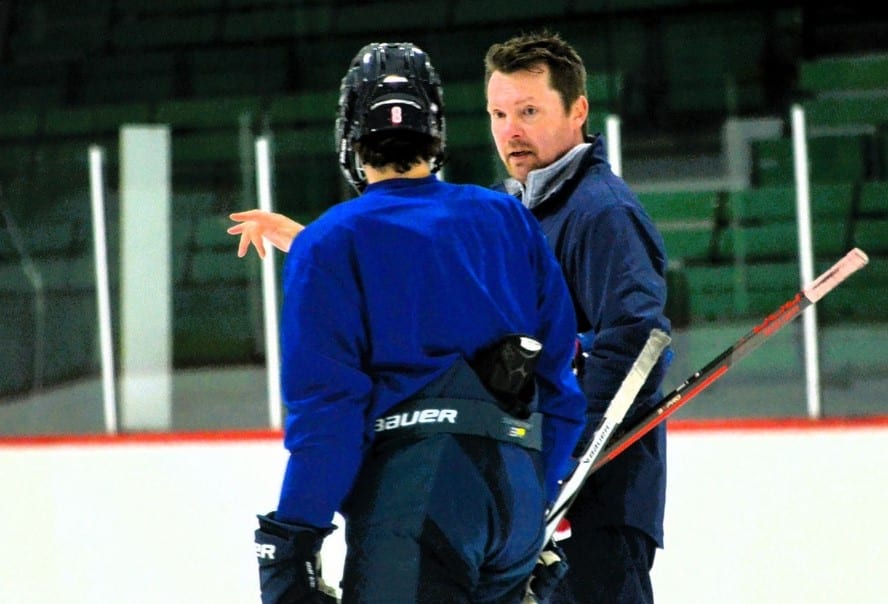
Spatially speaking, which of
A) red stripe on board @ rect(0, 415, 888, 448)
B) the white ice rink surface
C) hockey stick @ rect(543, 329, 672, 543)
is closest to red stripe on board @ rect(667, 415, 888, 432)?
red stripe on board @ rect(0, 415, 888, 448)

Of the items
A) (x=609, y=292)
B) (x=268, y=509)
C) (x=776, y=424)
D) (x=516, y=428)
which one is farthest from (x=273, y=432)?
(x=516, y=428)

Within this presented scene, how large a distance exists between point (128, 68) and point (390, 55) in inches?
173

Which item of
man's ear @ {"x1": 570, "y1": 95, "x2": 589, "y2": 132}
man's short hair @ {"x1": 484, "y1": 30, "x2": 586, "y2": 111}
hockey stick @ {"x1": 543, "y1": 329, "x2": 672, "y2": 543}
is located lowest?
hockey stick @ {"x1": 543, "y1": 329, "x2": 672, "y2": 543}

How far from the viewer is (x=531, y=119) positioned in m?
1.81

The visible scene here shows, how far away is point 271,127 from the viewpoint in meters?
4.89

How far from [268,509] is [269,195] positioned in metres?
1.49

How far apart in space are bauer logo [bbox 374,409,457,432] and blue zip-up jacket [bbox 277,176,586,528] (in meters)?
0.01

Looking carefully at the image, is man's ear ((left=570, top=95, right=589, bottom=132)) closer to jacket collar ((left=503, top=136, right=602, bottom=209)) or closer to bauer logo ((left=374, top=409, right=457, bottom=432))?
jacket collar ((left=503, top=136, right=602, bottom=209))

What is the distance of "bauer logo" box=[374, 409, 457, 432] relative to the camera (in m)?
1.27

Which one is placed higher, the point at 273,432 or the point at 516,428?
the point at 516,428

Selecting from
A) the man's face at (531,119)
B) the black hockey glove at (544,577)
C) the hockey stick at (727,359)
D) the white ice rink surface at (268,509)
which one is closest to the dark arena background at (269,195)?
the white ice rink surface at (268,509)

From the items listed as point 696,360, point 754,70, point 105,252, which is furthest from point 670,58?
point 105,252

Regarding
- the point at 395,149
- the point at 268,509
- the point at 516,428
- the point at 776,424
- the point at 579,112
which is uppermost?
the point at 579,112

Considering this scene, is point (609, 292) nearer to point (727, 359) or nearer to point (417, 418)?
point (727, 359)
